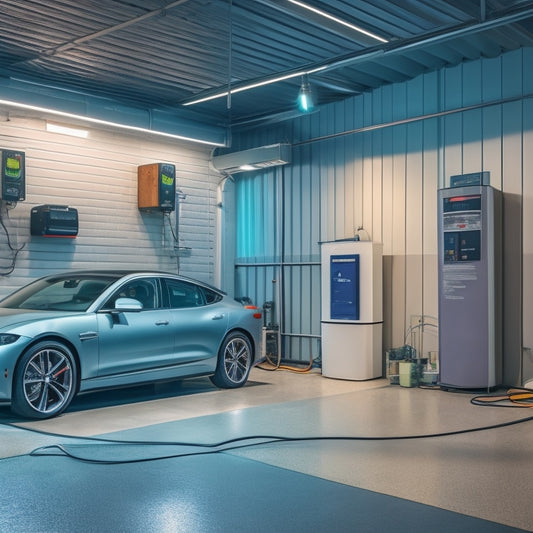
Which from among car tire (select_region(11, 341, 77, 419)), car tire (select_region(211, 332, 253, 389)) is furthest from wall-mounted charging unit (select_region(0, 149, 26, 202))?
car tire (select_region(211, 332, 253, 389))

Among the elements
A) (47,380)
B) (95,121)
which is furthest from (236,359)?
(95,121)

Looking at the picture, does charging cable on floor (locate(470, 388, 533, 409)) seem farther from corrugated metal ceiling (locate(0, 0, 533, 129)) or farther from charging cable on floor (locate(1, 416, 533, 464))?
corrugated metal ceiling (locate(0, 0, 533, 129))

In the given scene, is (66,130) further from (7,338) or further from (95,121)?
(7,338)

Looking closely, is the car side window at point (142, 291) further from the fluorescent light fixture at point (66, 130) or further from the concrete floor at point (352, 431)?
the fluorescent light fixture at point (66, 130)

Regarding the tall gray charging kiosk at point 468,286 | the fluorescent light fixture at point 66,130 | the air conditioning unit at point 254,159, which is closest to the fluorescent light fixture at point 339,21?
the tall gray charging kiosk at point 468,286

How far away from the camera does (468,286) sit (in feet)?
27.4

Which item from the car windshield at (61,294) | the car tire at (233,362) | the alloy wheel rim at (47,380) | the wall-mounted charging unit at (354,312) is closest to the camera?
the alloy wheel rim at (47,380)

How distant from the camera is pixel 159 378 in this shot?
7.74 metres

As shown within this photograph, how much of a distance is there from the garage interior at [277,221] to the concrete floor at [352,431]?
4 centimetres

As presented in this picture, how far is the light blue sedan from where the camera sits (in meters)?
6.50

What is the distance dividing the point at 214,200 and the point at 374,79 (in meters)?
3.48

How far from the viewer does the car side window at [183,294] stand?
26.6ft

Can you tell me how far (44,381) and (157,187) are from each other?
446cm

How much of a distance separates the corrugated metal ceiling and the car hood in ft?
9.42
